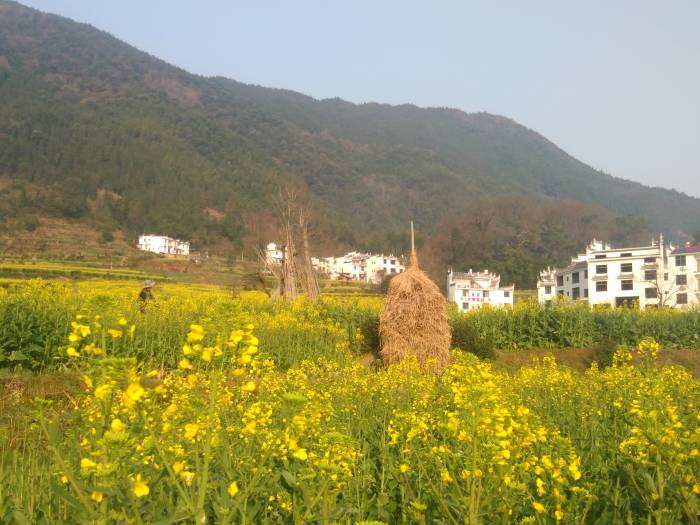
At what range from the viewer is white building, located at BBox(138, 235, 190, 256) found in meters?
72.5

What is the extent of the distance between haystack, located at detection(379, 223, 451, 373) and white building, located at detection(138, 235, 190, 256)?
5996 cm

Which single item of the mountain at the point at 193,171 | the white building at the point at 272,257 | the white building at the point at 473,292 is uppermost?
the mountain at the point at 193,171

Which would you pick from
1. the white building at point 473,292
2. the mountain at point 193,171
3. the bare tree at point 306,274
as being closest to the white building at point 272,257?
the bare tree at point 306,274

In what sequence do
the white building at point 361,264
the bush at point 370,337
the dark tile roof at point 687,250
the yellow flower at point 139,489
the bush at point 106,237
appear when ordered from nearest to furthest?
the yellow flower at point 139,489 < the bush at point 370,337 < the dark tile roof at point 687,250 < the bush at point 106,237 < the white building at point 361,264

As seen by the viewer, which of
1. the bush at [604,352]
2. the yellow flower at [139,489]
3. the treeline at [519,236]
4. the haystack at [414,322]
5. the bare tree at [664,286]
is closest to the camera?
the yellow flower at [139,489]

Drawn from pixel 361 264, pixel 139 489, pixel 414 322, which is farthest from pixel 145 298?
pixel 361 264

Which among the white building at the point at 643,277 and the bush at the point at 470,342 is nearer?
the bush at the point at 470,342

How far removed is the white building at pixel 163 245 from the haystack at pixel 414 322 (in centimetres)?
5996

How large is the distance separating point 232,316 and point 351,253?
325ft

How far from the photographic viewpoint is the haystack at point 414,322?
49.2 ft

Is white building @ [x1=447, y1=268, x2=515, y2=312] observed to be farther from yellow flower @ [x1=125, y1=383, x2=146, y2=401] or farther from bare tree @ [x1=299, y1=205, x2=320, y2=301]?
yellow flower @ [x1=125, y1=383, x2=146, y2=401]

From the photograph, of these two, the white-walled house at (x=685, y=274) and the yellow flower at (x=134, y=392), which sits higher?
the white-walled house at (x=685, y=274)

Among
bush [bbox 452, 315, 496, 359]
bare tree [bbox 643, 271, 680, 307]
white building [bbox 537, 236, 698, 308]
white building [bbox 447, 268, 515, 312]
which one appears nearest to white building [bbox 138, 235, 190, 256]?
white building [bbox 447, 268, 515, 312]

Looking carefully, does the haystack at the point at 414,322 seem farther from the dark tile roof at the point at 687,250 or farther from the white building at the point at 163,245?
the white building at the point at 163,245
